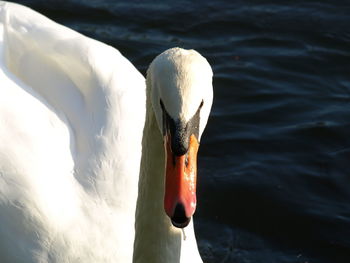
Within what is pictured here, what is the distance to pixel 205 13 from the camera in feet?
31.1

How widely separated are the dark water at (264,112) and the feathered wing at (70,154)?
1.26 metres

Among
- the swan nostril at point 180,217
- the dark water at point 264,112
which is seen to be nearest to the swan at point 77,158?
the swan nostril at point 180,217

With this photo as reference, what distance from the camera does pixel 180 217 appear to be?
3.41 m

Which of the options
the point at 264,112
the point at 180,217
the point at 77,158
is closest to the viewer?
the point at 180,217

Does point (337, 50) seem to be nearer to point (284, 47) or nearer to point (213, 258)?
point (284, 47)

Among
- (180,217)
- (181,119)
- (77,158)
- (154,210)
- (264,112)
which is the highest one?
(181,119)

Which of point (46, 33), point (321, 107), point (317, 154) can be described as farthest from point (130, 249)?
point (321, 107)

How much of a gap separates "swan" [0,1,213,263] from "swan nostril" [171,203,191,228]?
598mm

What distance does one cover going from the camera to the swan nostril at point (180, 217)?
3.41m

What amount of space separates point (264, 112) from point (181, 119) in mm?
4455

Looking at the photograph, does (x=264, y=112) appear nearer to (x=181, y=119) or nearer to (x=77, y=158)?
(x=77, y=158)

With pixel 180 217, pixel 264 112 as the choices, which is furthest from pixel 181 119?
pixel 264 112

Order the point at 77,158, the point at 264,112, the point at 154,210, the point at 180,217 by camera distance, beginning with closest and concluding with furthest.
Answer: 1. the point at 180,217
2. the point at 154,210
3. the point at 77,158
4. the point at 264,112

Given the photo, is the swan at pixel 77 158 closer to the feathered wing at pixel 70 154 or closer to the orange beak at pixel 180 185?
the feathered wing at pixel 70 154
